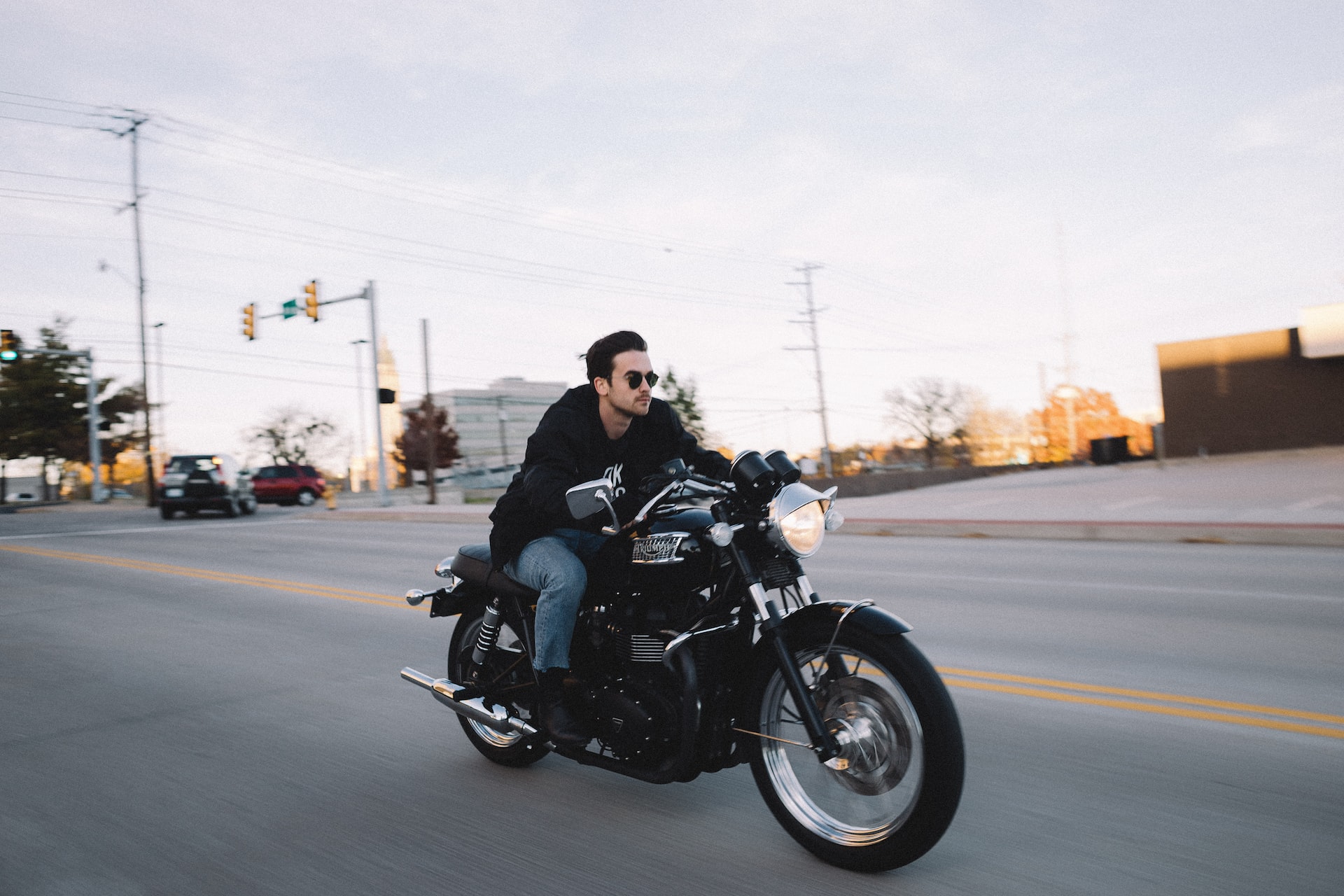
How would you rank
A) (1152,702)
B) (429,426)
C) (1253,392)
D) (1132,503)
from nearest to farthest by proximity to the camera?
(1152,702) → (1132,503) → (429,426) → (1253,392)

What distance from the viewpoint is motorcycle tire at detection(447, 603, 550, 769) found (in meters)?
3.92

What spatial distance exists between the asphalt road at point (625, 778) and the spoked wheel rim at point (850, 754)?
0.16m

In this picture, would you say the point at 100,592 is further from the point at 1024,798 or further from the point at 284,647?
the point at 1024,798

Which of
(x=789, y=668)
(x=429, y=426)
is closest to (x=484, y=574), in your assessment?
(x=789, y=668)

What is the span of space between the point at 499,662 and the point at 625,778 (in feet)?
2.43

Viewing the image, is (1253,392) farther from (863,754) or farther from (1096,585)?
(863,754)

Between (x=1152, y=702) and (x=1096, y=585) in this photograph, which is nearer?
(x=1152, y=702)

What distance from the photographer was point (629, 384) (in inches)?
138

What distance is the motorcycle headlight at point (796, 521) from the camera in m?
2.89

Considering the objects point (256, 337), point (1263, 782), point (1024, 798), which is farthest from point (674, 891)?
point (256, 337)

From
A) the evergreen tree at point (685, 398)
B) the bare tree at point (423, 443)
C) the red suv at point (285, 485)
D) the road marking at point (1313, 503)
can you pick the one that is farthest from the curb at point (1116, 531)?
the bare tree at point (423, 443)

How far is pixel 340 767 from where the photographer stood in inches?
165

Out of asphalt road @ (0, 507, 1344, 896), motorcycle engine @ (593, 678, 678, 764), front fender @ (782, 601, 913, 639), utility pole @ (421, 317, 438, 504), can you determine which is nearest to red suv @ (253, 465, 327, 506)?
utility pole @ (421, 317, 438, 504)

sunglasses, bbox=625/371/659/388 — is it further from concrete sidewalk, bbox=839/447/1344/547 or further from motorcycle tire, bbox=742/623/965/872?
concrete sidewalk, bbox=839/447/1344/547
